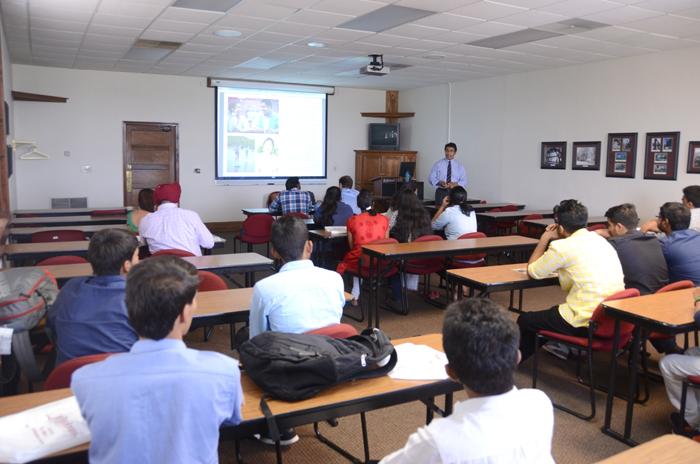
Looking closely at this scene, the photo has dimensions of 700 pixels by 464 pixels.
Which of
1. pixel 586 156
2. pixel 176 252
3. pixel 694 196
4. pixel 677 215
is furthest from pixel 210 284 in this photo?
pixel 586 156

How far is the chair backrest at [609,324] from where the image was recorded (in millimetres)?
3328

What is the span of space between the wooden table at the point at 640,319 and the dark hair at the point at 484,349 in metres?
1.91

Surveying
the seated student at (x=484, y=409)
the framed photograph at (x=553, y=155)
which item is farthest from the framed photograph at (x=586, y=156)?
the seated student at (x=484, y=409)

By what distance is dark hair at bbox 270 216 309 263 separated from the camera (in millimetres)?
2740

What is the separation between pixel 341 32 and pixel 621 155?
14.6ft

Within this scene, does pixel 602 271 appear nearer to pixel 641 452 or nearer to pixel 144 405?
pixel 641 452

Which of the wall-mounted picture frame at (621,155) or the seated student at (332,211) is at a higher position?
the wall-mounted picture frame at (621,155)

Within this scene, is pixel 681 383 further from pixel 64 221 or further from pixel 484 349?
pixel 64 221

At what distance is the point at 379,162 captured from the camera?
1216 centimetres

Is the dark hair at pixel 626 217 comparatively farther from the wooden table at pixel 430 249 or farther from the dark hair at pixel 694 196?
the dark hair at pixel 694 196

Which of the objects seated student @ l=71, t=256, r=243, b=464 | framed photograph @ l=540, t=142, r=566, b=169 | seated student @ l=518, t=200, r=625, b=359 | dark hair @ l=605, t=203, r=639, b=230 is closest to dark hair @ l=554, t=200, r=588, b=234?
seated student @ l=518, t=200, r=625, b=359

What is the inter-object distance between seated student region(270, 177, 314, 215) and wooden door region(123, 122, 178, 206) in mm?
3714

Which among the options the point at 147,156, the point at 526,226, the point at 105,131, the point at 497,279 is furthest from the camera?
A: the point at 147,156

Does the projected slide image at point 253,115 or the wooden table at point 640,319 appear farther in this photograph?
→ the projected slide image at point 253,115
